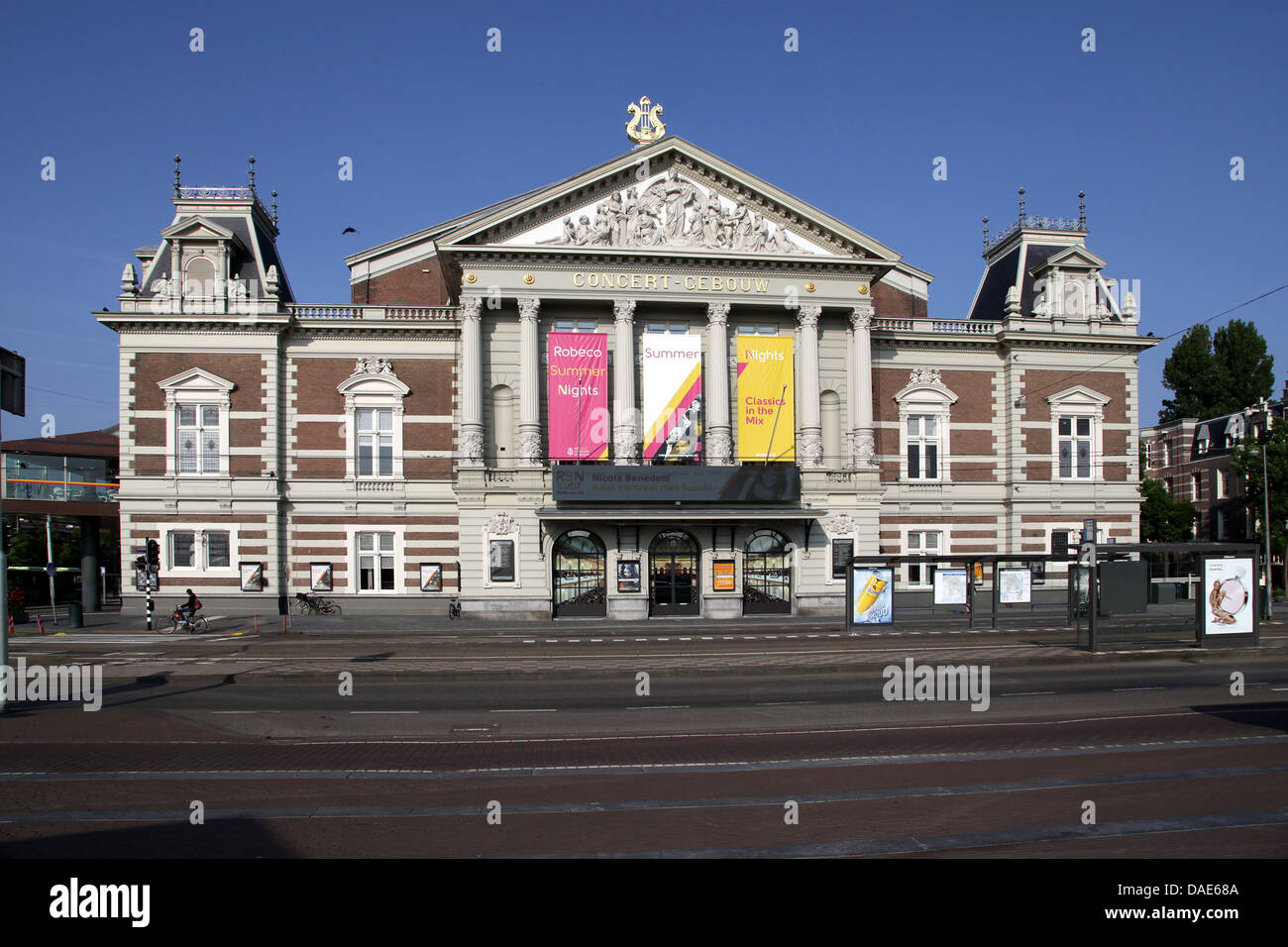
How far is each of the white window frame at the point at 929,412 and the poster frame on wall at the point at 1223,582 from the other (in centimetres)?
2115

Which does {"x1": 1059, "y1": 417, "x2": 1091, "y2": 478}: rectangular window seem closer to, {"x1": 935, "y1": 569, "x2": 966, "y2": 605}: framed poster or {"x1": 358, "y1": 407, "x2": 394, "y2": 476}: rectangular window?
{"x1": 935, "y1": 569, "x2": 966, "y2": 605}: framed poster

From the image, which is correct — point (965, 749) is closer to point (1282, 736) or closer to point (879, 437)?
point (1282, 736)

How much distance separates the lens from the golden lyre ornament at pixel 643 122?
1735 inches

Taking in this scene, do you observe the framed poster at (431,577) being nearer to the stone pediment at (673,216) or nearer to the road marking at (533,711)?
the stone pediment at (673,216)

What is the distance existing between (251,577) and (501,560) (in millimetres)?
11889

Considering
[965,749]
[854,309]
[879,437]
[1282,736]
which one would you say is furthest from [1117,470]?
[965,749]

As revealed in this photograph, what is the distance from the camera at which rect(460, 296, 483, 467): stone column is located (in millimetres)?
40312

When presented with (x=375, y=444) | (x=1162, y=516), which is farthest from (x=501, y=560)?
(x=1162, y=516)

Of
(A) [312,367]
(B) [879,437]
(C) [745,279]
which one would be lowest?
(B) [879,437]

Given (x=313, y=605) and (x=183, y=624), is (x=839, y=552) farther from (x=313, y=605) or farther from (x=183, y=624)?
(x=183, y=624)

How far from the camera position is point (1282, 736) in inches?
571

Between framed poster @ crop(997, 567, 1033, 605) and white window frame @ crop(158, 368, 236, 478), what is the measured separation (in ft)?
113

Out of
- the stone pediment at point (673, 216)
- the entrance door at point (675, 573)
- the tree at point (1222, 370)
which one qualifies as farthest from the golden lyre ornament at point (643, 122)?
the tree at point (1222, 370)
